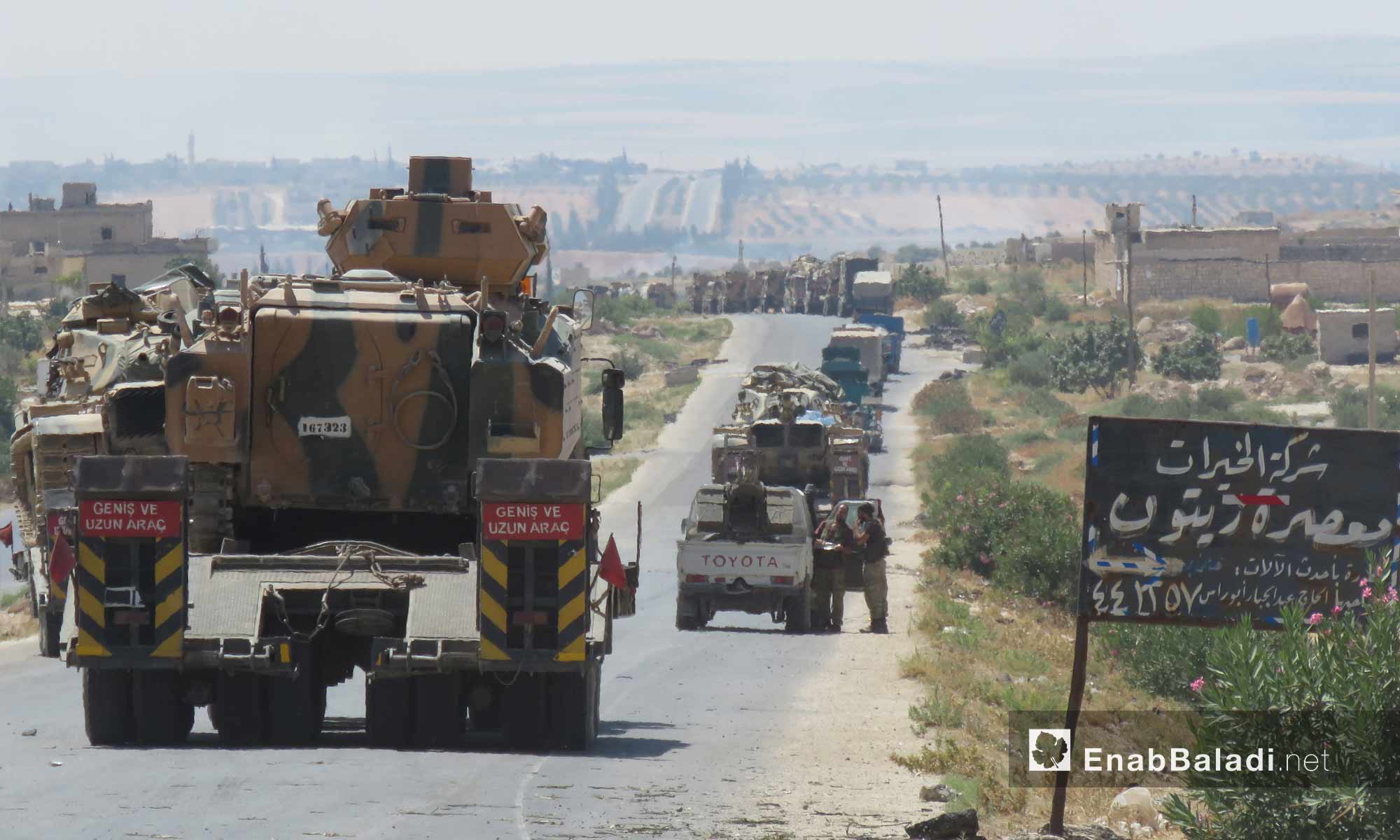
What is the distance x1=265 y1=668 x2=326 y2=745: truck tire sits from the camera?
1335cm

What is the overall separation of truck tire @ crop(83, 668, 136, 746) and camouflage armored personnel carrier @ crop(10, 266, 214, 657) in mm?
1601

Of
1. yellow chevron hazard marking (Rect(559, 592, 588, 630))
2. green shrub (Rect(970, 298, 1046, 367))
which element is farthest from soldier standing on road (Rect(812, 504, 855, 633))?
green shrub (Rect(970, 298, 1046, 367))

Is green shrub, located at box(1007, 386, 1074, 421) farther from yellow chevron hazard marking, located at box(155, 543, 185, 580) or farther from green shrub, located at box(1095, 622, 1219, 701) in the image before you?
yellow chevron hazard marking, located at box(155, 543, 185, 580)

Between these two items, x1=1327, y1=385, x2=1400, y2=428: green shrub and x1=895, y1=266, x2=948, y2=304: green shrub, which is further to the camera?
x1=895, y1=266, x2=948, y2=304: green shrub

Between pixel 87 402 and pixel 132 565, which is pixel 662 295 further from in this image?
pixel 132 565

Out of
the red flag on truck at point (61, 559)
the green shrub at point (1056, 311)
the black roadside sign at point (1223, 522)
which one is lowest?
the green shrub at point (1056, 311)

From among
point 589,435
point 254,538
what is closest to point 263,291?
point 254,538

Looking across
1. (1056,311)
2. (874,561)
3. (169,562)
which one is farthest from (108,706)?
(1056,311)

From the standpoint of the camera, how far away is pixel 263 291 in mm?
14992

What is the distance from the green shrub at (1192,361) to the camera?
74438 millimetres

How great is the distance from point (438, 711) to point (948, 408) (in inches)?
2154

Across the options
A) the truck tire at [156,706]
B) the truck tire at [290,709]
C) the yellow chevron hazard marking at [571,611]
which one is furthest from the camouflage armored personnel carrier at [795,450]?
the truck tire at [156,706]

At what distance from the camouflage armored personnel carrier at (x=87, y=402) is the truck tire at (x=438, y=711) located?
297 centimetres
